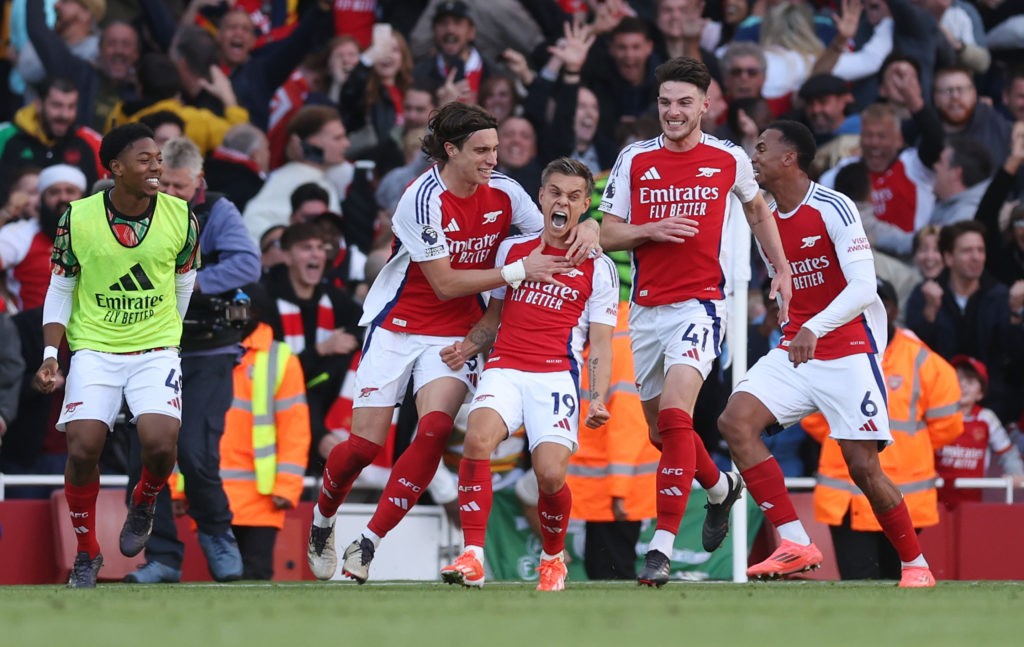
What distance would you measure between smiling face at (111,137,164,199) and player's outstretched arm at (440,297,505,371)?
1.84 meters

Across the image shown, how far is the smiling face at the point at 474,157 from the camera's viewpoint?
9.60 meters

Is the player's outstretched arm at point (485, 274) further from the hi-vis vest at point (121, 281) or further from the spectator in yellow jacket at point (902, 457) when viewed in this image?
the spectator in yellow jacket at point (902, 457)

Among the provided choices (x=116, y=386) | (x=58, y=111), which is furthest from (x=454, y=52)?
(x=116, y=386)

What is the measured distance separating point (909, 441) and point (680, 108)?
3647 mm

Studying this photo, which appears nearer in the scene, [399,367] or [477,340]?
[477,340]

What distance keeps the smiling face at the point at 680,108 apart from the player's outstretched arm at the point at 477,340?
130 cm

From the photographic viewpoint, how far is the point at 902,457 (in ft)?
40.1

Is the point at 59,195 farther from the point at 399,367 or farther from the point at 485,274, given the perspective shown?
the point at 485,274

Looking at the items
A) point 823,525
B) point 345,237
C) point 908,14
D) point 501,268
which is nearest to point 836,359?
point 501,268

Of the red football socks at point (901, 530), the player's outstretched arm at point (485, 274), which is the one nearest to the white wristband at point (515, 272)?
the player's outstretched arm at point (485, 274)

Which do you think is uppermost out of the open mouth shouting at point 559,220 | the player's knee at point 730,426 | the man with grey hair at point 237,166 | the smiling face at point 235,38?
the smiling face at point 235,38

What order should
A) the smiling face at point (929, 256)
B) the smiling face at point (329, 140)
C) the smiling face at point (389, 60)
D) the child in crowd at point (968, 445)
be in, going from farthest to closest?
the smiling face at point (389, 60)
the smiling face at point (329, 140)
the smiling face at point (929, 256)
the child in crowd at point (968, 445)

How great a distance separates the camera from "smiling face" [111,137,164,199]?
388 inches

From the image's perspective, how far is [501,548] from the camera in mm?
13039
